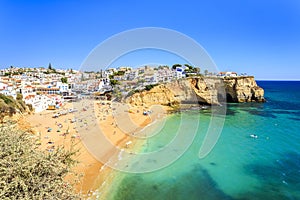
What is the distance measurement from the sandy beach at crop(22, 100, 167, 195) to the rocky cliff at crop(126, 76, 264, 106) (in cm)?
273

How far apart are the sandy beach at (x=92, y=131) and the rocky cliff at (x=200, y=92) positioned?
2726mm

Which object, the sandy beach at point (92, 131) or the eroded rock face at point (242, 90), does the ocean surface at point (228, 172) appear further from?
the eroded rock face at point (242, 90)

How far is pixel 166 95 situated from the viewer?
1558 inches

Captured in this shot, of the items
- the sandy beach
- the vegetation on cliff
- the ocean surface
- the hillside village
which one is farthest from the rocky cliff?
the vegetation on cliff

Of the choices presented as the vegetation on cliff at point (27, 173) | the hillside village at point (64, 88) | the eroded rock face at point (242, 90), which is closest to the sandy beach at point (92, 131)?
the vegetation on cliff at point (27, 173)

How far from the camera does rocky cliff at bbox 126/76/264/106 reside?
129ft

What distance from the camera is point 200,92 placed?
136 ft

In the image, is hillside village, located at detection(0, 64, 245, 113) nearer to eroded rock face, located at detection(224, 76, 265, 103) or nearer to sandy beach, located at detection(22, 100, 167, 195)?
sandy beach, located at detection(22, 100, 167, 195)

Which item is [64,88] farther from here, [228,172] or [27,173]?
[27,173]

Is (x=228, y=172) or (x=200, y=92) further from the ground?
(x=200, y=92)

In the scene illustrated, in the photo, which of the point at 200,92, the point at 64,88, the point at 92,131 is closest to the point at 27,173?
the point at 92,131

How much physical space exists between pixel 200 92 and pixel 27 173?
39.1 meters

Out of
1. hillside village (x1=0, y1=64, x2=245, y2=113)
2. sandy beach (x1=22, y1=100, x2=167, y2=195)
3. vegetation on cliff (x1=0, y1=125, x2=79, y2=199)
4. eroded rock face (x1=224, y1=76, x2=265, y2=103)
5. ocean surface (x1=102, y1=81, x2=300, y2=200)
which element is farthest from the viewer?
eroded rock face (x1=224, y1=76, x2=265, y2=103)

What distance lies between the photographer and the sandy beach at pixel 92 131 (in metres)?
13.6
